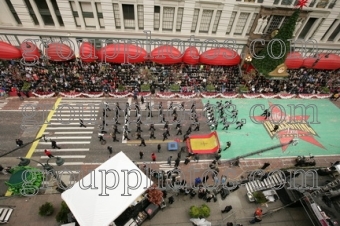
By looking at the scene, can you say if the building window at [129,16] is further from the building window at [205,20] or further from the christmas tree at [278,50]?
the christmas tree at [278,50]

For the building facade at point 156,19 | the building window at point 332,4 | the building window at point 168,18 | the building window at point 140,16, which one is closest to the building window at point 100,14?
the building facade at point 156,19

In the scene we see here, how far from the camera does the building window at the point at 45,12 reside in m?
26.8

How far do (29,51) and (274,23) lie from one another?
32250 mm

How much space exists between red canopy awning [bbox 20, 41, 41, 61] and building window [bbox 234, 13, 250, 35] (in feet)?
87.3

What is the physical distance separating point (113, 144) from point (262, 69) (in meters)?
21.9

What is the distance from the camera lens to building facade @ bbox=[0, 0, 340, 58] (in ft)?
88.9

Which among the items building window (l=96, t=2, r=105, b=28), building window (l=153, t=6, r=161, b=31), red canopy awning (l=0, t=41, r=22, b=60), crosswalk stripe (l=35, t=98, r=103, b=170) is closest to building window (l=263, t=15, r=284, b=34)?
building window (l=153, t=6, r=161, b=31)

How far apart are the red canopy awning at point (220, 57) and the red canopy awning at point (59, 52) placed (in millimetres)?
17257

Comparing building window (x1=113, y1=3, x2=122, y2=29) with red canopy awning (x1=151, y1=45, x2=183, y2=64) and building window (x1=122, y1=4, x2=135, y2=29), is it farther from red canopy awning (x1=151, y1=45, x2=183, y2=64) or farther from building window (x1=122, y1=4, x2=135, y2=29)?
red canopy awning (x1=151, y1=45, x2=183, y2=64)

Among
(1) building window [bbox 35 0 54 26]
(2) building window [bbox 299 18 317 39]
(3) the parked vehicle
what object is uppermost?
(1) building window [bbox 35 0 54 26]

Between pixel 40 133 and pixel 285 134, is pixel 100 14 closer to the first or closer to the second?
pixel 40 133

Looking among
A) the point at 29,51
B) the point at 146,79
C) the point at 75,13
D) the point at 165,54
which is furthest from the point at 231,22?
the point at 29,51

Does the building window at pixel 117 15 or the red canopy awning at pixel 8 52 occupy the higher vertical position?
the building window at pixel 117 15

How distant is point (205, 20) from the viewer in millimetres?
29391
